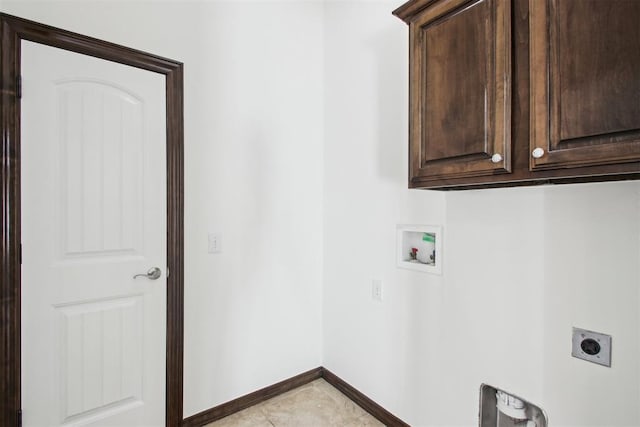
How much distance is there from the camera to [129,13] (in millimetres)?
1757

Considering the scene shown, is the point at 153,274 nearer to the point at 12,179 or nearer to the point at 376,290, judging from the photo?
the point at 12,179

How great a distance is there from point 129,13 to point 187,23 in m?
0.30

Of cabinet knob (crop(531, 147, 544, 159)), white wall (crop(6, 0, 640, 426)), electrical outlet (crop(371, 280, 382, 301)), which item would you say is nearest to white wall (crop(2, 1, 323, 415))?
white wall (crop(6, 0, 640, 426))

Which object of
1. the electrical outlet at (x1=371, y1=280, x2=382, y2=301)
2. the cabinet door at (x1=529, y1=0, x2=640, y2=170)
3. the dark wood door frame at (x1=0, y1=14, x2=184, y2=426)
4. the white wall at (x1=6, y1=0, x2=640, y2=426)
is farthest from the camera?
the electrical outlet at (x1=371, y1=280, x2=382, y2=301)

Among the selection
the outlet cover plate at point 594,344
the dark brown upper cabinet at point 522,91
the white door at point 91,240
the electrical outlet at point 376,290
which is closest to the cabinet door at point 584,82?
the dark brown upper cabinet at point 522,91

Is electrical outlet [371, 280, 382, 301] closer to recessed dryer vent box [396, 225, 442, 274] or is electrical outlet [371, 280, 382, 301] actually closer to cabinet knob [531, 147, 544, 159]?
recessed dryer vent box [396, 225, 442, 274]

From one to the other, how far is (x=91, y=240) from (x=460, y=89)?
70.7 inches

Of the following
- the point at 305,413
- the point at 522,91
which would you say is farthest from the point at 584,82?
the point at 305,413

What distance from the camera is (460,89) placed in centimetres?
126

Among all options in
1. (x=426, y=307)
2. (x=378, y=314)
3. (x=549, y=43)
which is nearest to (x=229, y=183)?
(x=378, y=314)

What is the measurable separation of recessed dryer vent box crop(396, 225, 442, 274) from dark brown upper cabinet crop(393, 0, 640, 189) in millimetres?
438

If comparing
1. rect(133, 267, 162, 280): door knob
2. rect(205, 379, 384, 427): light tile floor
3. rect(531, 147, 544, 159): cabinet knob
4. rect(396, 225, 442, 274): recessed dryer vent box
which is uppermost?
rect(531, 147, 544, 159): cabinet knob

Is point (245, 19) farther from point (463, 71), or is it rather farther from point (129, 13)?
point (463, 71)

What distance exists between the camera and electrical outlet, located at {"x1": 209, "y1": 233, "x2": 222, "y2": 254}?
2041mm
